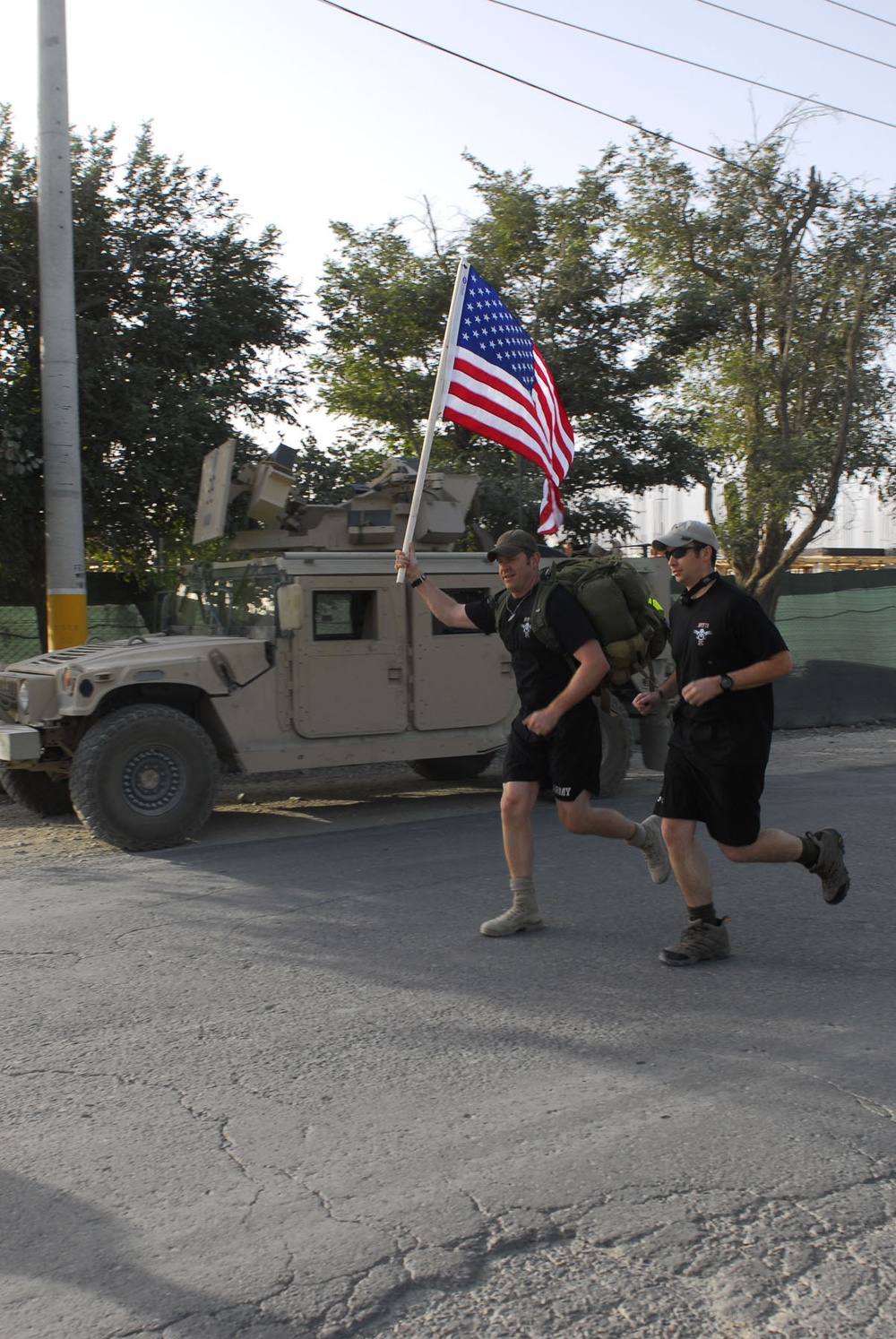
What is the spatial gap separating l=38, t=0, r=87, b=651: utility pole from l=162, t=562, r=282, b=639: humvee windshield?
905 mm

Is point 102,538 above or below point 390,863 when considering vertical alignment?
above

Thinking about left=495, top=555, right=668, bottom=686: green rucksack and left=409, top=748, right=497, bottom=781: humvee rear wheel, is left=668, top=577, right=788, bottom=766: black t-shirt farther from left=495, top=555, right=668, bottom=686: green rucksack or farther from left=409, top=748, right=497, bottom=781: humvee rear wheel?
left=409, top=748, right=497, bottom=781: humvee rear wheel

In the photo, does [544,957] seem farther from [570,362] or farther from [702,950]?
[570,362]

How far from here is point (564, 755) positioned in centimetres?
548

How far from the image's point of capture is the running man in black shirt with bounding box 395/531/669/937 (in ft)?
17.7

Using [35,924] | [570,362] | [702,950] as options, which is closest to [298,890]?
[35,924]

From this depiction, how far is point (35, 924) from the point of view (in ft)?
19.6

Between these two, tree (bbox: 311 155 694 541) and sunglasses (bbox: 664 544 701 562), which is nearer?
sunglasses (bbox: 664 544 701 562)

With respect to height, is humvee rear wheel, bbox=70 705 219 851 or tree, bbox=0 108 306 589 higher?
tree, bbox=0 108 306 589

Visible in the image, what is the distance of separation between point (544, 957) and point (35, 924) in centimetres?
242

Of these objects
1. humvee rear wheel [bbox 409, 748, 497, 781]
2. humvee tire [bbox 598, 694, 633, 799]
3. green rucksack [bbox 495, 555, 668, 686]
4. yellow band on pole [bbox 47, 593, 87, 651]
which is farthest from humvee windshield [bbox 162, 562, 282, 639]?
green rucksack [bbox 495, 555, 668, 686]

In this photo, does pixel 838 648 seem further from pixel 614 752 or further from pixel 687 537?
pixel 687 537

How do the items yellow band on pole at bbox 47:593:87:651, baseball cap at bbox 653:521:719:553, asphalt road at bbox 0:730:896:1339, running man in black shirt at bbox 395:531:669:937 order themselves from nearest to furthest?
asphalt road at bbox 0:730:896:1339 < baseball cap at bbox 653:521:719:553 < running man in black shirt at bbox 395:531:669:937 < yellow band on pole at bbox 47:593:87:651

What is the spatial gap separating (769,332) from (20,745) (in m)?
14.6
